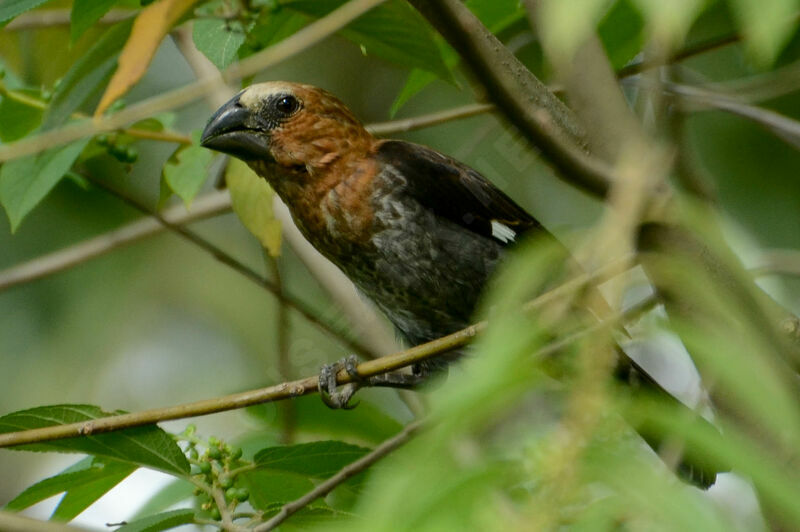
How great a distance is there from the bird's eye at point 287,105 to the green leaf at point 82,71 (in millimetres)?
994

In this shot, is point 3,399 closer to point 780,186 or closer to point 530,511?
point 780,186

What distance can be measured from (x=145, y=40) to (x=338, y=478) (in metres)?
0.95

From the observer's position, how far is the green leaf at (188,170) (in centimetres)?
287

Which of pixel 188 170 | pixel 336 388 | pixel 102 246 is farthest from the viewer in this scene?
pixel 102 246

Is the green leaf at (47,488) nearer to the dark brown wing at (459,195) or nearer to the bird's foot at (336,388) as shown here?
the bird's foot at (336,388)

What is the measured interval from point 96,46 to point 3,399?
4968 millimetres

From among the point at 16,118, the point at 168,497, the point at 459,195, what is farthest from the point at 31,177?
the point at 459,195

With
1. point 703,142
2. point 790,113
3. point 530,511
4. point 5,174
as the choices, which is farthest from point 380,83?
point 530,511

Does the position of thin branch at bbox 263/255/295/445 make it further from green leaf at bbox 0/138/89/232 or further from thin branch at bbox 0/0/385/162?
thin branch at bbox 0/0/385/162

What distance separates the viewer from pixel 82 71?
90.7 inches

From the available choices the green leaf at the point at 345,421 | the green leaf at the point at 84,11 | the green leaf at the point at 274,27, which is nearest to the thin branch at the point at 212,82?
the green leaf at the point at 84,11

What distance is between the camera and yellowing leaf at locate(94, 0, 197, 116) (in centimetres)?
183

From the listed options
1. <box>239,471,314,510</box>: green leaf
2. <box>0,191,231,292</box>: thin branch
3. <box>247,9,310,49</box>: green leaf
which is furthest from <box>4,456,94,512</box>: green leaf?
<box>0,191,231,292</box>: thin branch

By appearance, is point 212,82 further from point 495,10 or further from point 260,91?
point 260,91
